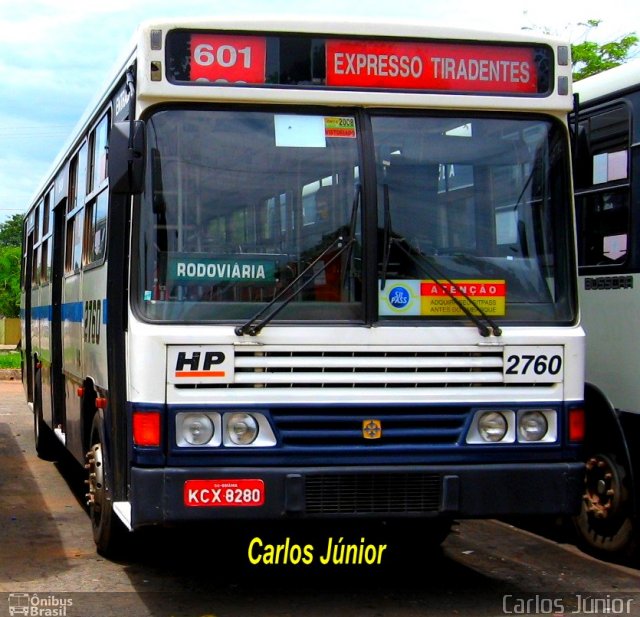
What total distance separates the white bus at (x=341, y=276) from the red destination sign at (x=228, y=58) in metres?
0.01

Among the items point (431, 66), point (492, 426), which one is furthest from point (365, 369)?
point (431, 66)

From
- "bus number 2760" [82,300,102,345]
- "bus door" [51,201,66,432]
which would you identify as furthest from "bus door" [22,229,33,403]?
"bus number 2760" [82,300,102,345]

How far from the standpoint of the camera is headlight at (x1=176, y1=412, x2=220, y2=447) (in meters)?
5.88

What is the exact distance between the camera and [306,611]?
6.46 m

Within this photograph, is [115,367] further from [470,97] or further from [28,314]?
[28,314]

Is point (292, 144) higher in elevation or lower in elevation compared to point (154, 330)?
higher

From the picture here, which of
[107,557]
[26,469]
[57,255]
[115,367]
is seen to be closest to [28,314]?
[26,469]

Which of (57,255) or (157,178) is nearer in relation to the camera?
(157,178)

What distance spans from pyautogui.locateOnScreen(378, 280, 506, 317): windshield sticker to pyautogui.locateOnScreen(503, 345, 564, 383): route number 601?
0.94ft

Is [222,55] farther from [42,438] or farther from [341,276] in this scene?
[42,438]

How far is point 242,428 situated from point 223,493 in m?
0.35

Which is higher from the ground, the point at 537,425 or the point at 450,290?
the point at 450,290

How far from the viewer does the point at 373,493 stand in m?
6.00

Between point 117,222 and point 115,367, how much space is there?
81 centimetres
